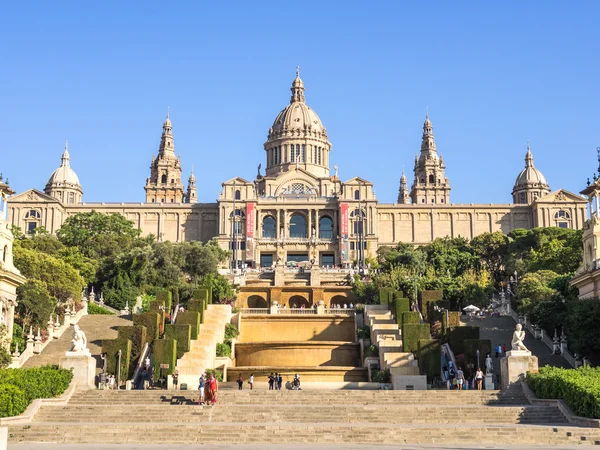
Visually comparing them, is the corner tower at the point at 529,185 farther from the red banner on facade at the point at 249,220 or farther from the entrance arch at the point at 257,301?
the entrance arch at the point at 257,301

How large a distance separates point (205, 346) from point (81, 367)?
37.9ft

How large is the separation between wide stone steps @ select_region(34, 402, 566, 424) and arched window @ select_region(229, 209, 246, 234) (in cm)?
7782

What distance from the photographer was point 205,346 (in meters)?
49.0

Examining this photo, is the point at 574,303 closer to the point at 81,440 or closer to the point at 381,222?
the point at 81,440

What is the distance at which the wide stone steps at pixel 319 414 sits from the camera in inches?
1286

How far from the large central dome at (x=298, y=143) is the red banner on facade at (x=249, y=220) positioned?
780 inches

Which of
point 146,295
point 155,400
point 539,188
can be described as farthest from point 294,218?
→ point 155,400

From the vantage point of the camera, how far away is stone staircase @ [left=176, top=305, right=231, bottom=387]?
1789 inches

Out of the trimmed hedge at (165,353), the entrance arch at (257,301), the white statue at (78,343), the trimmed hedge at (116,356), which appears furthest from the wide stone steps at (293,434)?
the entrance arch at (257,301)

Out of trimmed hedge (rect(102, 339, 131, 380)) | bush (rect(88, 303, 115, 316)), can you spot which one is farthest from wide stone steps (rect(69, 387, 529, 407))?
bush (rect(88, 303, 115, 316))

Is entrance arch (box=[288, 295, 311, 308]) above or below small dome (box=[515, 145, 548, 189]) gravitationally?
below

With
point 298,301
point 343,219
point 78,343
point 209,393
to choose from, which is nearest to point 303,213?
point 343,219

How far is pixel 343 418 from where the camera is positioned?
108 ft

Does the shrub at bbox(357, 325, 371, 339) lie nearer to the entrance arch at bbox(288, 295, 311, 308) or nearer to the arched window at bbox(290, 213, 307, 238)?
the entrance arch at bbox(288, 295, 311, 308)
